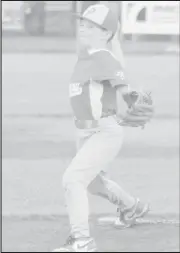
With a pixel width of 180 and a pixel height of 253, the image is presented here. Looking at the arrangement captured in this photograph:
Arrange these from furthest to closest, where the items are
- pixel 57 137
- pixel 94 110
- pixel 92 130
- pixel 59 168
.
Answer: pixel 57 137
pixel 59 168
pixel 92 130
pixel 94 110

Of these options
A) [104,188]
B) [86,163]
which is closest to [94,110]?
[86,163]

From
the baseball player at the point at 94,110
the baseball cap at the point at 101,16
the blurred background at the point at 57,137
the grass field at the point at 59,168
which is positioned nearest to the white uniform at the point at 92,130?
the baseball player at the point at 94,110

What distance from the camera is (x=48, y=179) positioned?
6.46 metres

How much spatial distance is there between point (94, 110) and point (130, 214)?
3.24 feet

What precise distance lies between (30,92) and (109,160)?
803 cm

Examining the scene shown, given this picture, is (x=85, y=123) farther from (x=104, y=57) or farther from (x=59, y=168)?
(x=59, y=168)

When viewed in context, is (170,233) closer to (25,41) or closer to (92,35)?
(92,35)

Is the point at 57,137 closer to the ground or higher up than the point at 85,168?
closer to the ground

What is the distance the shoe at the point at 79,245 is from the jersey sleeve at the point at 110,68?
858mm

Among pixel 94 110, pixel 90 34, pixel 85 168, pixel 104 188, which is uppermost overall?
pixel 90 34

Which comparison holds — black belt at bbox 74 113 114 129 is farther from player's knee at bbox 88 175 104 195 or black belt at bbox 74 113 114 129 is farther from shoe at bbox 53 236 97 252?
shoe at bbox 53 236 97 252

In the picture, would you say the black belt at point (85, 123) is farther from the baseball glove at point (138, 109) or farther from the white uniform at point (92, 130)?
the baseball glove at point (138, 109)

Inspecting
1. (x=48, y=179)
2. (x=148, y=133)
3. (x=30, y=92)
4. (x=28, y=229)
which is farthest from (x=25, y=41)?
(x=28, y=229)

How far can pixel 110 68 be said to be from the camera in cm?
376
